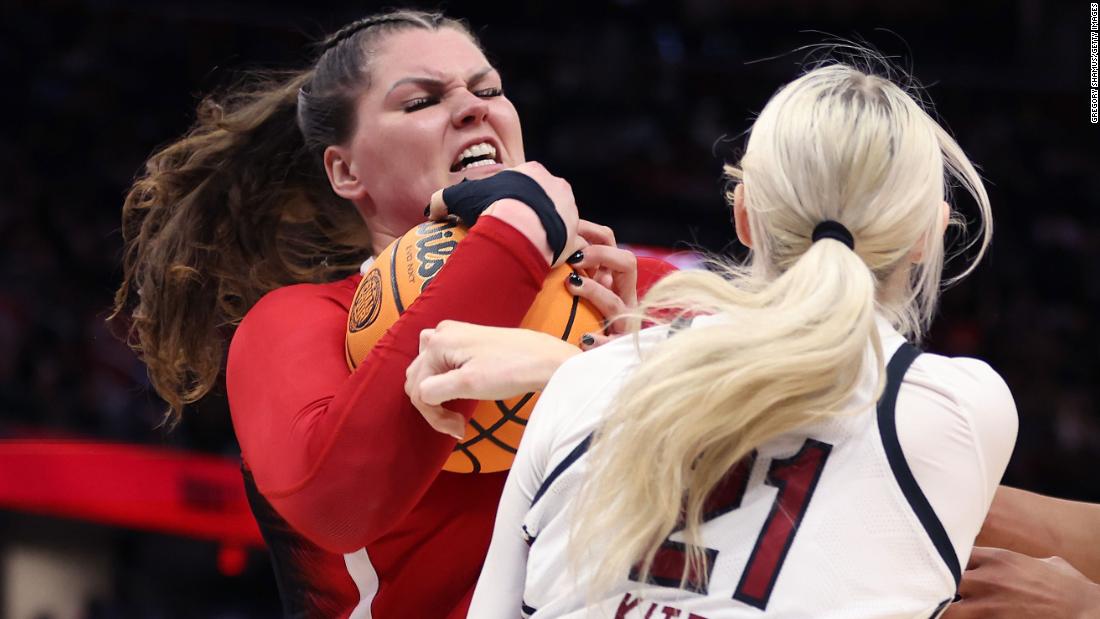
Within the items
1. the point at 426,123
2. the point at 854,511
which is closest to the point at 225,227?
the point at 426,123

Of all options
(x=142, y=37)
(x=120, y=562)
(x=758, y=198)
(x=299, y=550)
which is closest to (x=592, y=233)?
(x=758, y=198)

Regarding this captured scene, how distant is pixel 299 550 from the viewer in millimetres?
2688

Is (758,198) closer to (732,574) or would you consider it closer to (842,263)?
(842,263)

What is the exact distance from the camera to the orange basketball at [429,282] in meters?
2.14

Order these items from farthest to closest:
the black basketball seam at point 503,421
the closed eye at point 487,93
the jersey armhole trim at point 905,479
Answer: the closed eye at point 487,93 < the black basketball seam at point 503,421 < the jersey armhole trim at point 905,479

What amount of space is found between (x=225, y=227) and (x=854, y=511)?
72.8 inches

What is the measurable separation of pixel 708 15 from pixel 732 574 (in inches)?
340

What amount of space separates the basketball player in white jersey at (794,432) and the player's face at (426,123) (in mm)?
964

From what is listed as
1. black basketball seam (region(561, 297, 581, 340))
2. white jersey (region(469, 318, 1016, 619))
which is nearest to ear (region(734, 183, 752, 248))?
white jersey (region(469, 318, 1016, 619))

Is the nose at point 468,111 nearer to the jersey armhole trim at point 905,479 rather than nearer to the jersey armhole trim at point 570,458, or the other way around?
the jersey armhole trim at point 570,458

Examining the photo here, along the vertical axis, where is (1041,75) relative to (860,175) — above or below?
below

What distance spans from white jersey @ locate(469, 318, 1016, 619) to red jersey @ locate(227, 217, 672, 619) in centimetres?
45

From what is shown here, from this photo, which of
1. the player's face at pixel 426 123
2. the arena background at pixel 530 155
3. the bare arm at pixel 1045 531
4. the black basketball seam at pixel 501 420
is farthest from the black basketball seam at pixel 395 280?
the arena background at pixel 530 155

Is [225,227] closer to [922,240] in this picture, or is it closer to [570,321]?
[570,321]
